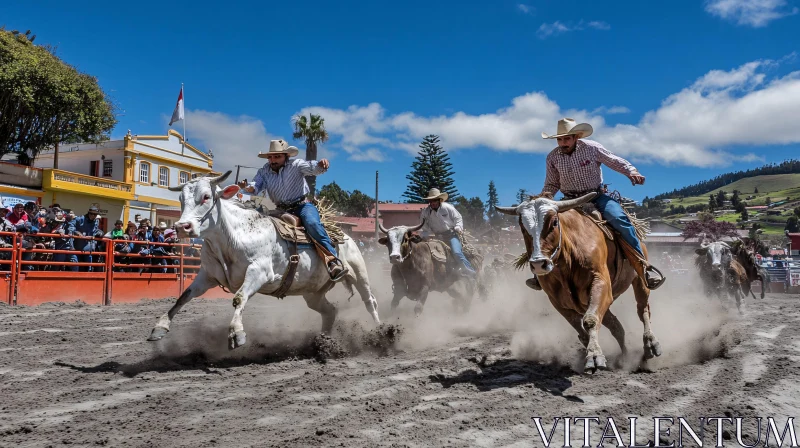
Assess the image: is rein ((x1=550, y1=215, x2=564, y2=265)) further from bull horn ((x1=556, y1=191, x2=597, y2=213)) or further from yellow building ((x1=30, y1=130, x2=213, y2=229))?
yellow building ((x1=30, y1=130, x2=213, y2=229))

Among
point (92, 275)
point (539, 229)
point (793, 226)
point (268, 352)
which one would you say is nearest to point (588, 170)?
point (539, 229)

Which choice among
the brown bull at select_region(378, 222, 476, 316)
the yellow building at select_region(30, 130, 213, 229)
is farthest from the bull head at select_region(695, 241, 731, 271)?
the yellow building at select_region(30, 130, 213, 229)

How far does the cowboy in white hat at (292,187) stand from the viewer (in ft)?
23.3

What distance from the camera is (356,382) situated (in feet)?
16.8

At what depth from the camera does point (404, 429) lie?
3.81 m

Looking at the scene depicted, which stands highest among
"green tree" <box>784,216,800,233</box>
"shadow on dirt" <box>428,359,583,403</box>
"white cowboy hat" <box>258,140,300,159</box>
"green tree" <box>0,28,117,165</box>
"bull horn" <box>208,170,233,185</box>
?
"green tree" <box>0,28,117,165</box>

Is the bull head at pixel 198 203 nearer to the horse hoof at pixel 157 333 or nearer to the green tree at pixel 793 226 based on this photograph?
the horse hoof at pixel 157 333

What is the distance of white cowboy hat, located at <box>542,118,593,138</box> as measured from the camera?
6199 millimetres

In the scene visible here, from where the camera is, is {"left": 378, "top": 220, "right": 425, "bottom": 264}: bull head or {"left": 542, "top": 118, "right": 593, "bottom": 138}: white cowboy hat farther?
{"left": 378, "top": 220, "right": 425, "bottom": 264}: bull head

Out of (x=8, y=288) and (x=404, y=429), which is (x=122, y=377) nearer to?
(x=404, y=429)

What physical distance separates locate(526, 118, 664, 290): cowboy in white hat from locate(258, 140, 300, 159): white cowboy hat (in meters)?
3.16

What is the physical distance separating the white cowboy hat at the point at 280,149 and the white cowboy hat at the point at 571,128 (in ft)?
10.7

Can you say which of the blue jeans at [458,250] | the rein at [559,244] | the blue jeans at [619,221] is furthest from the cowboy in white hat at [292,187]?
the blue jeans at [458,250]

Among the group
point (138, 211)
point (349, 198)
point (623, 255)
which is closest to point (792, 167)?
point (349, 198)
